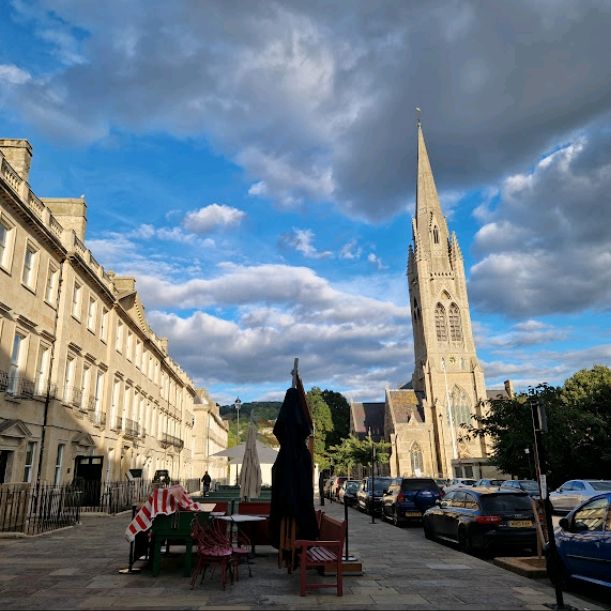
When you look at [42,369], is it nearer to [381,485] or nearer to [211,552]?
[211,552]

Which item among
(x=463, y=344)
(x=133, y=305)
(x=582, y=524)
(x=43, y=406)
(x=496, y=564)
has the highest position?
(x=463, y=344)

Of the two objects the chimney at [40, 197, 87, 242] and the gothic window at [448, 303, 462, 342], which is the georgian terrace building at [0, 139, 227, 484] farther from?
the gothic window at [448, 303, 462, 342]

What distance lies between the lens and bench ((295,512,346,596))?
7.22m

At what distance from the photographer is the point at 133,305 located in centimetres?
3225

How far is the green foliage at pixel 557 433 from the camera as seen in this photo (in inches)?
677

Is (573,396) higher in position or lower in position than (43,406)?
higher

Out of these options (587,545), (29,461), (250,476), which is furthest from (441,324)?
(587,545)

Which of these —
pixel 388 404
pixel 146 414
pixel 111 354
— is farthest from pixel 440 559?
pixel 388 404

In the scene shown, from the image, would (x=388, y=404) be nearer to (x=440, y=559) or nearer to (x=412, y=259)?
(x=412, y=259)

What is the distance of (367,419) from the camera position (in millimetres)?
92500

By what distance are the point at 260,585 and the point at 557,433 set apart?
17.7 m

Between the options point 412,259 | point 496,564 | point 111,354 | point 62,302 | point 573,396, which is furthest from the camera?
point 412,259

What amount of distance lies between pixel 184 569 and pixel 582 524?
677 cm

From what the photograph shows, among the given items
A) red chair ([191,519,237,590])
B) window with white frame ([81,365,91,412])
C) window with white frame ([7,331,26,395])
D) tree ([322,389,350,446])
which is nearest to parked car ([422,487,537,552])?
red chair ([191,519,237,590])
